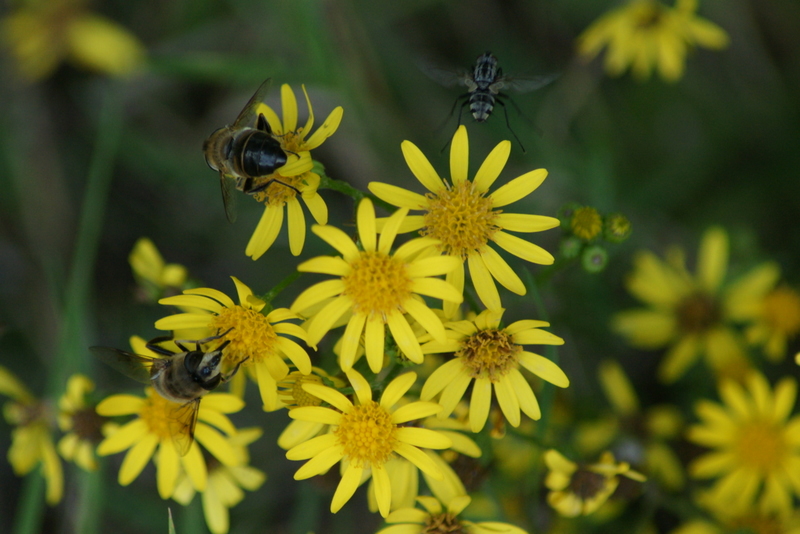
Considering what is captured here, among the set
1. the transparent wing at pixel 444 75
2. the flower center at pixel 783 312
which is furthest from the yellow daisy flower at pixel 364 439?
the flower center at pixel 783 312

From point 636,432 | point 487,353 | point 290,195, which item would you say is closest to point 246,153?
point 290,195

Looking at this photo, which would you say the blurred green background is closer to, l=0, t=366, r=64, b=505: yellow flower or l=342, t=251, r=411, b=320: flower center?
l=0, t=366, r=64, b=505: yellow flower

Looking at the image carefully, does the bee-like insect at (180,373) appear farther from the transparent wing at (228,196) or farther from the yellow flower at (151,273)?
the transparent wing at (228,196)

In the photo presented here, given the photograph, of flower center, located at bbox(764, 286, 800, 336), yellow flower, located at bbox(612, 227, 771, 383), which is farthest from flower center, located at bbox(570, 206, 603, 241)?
flower center, located at bbox(764, 286, 800, 336)

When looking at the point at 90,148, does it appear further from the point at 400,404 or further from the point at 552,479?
the point at 552,479

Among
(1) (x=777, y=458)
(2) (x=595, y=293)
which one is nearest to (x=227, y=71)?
(2) (x=595, y=293)
